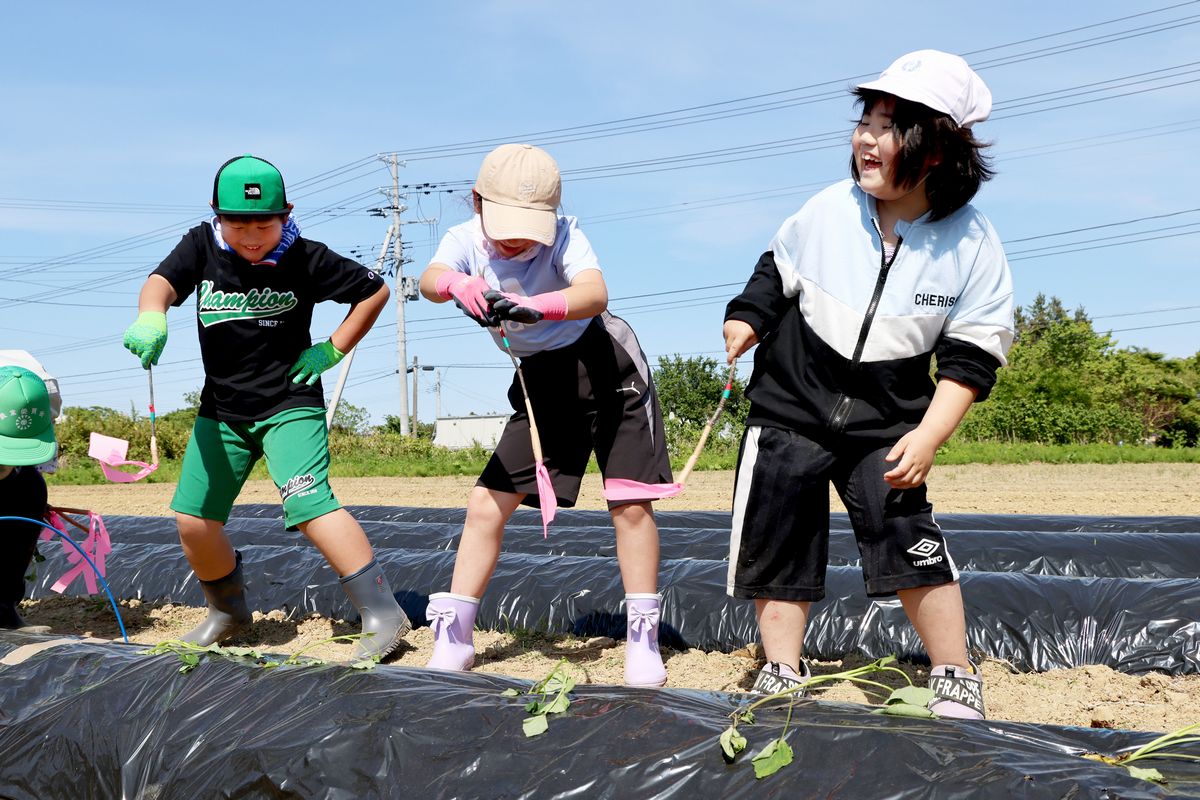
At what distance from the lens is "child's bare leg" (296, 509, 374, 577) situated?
319cm

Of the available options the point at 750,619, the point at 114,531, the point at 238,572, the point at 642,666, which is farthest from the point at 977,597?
the point at 114,531

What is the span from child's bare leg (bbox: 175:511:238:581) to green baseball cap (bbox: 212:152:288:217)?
39.0 inches

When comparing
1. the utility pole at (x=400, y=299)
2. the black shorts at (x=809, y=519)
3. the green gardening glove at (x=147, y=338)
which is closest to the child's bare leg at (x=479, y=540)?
the black shorts at (x=809, y=519)

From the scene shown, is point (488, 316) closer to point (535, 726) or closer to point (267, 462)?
point (267, 462)

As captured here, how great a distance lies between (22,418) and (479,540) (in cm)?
160

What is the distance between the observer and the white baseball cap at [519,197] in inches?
108

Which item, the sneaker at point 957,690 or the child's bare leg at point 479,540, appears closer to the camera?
the sneaker at point 957,690

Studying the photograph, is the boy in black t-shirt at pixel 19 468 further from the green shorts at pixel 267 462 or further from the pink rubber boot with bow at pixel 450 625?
the pink rubber boot with bow at pixel 450 625

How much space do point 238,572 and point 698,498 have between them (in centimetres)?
712

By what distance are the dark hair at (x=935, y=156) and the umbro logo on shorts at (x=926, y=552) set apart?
711 millimetres

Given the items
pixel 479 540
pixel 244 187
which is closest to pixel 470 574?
pixel 479 540

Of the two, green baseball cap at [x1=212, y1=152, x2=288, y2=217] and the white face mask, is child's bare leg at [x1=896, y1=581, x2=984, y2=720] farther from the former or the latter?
green baseball cap at [x1=212, y1=152, x2=288, y2=217]

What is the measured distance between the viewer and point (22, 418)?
338 centimetres

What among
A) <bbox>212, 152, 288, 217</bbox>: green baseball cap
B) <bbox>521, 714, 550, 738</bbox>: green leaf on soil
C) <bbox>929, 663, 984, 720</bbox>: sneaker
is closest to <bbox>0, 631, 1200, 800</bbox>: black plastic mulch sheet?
<bbox>521, 714, 550, 738</bbox>: green leaf on soil
